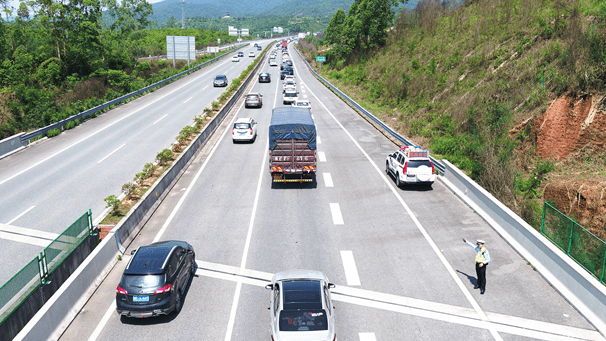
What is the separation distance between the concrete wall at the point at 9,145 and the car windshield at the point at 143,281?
853 inches

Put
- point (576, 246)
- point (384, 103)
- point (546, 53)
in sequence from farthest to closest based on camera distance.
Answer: point (384, 103)
point (546, 53)
point (576, 246)

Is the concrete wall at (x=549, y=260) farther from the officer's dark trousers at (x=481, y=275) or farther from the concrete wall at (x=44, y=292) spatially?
the concrete wall at (x=44, y=292)

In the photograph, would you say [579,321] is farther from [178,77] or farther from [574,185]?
[178,77]

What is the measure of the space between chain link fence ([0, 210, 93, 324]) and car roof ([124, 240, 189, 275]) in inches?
95.3

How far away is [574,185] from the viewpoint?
18688 mm

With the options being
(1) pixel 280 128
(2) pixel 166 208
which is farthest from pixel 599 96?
(2) pixel 166 208

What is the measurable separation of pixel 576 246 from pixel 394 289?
585 cm

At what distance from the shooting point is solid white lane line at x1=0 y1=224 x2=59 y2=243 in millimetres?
16406

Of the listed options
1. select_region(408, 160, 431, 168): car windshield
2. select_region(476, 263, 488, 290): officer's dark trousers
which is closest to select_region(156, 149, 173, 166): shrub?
select_region(408, 160, 431, 168): car windshield

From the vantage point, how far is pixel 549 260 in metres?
13.8

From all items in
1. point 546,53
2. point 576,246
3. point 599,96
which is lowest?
point 576,246

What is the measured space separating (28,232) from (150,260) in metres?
7.96

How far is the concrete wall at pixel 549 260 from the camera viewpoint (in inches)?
456

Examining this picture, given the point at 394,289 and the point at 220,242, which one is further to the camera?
the point at 220,242
